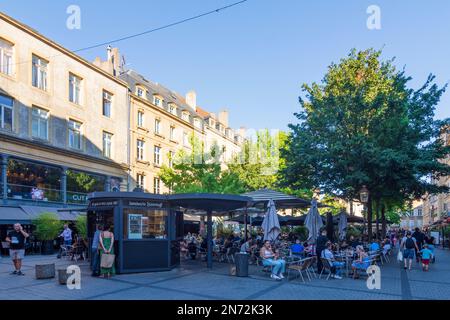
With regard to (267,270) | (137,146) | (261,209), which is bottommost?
(267,270)

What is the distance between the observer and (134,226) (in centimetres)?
1360

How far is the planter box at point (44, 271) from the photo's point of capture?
12.1 metres

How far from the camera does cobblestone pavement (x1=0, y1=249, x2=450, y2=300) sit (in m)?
9.58

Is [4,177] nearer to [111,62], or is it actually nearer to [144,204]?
[144,204]

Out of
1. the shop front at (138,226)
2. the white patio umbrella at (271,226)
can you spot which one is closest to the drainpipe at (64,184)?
the shop front at (138,226)

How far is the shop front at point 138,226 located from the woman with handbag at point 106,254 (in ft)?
2.13

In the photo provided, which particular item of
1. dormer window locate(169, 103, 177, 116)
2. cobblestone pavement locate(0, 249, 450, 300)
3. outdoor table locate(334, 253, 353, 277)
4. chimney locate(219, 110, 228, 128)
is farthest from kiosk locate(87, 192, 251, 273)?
chimney locate(219, 110, 228, 128)

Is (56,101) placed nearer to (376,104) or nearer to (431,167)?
(376,104)

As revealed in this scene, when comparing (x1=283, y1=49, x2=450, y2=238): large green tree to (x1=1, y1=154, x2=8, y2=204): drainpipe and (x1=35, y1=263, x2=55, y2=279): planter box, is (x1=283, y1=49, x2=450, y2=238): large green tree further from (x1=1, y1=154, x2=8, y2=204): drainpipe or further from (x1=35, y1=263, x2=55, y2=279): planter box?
(x1=1, y1=154, x2=8, y2=204): drainpipe

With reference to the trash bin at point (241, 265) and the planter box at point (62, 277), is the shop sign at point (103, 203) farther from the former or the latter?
the trash bin at point (241, 265)

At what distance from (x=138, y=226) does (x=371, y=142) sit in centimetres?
1081
